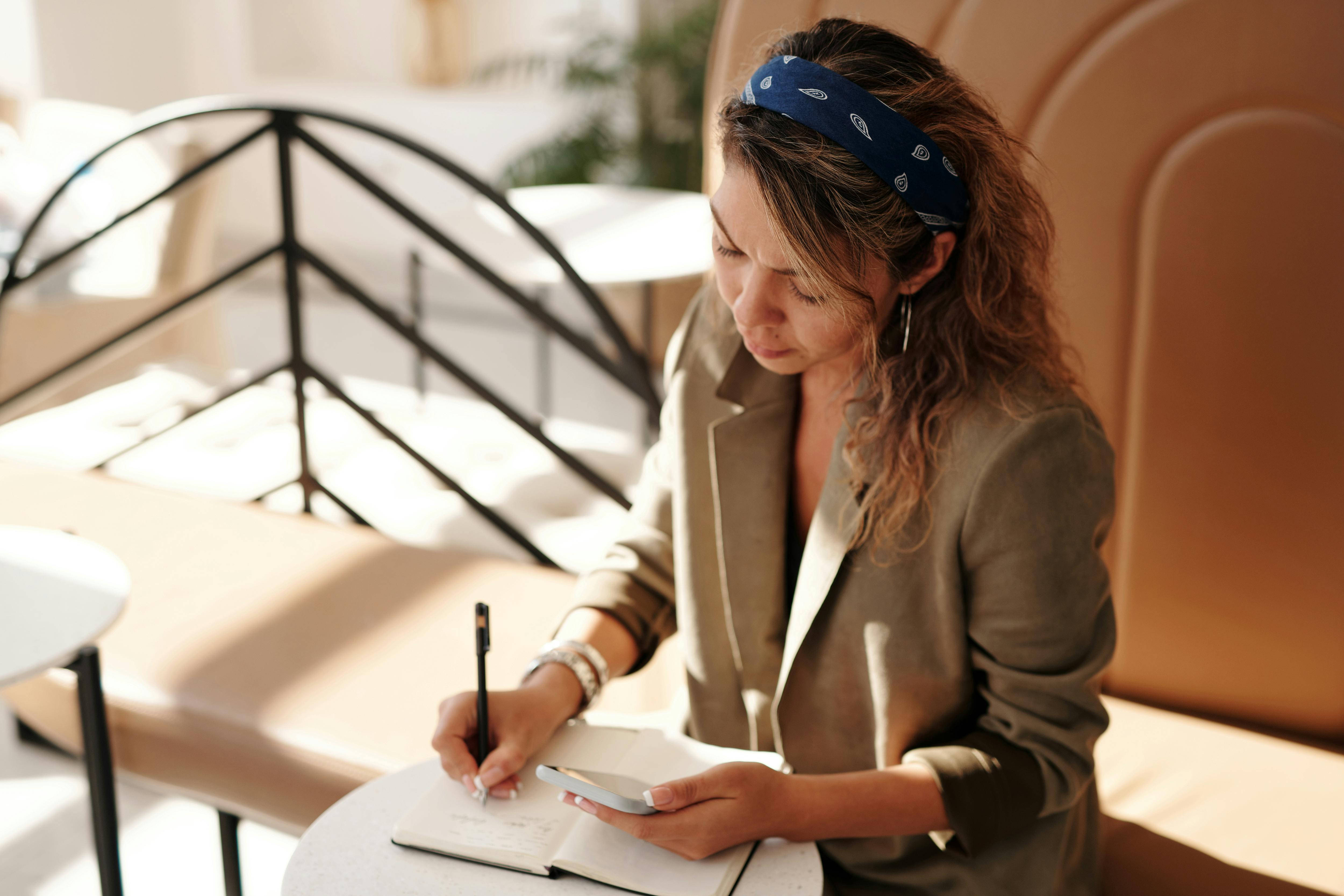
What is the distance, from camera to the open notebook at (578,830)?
0.85 metres

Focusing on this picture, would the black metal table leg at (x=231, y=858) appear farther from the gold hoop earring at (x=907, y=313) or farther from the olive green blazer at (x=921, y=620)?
the gold hoop earring at (x=907, y=313)

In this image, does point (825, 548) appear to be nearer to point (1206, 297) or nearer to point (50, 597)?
point (1206, 297)

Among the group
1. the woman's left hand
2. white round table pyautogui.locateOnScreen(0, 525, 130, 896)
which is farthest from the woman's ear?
white round table pyautogui.locateOnScreen(0, 525, 130, 896)

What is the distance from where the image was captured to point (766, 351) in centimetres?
98

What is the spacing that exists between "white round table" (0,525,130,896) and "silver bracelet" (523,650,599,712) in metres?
0.47

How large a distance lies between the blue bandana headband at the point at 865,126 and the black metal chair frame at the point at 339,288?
98 centimetres

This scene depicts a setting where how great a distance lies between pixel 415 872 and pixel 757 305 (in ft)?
1.70

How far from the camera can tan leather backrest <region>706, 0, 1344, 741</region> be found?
1.38 metres

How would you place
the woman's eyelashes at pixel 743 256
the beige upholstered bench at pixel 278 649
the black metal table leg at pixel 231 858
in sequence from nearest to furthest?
the woman's eyelashes at pixel 743 256 < the black metal table leg at pixel 231 858 < the beige upholstered bench at pixel 278 649

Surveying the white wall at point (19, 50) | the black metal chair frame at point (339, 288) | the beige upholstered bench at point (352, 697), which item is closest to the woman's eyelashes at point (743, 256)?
the beige upholstered bench at point (352, 697)

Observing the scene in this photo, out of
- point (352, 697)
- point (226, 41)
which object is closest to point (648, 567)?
point (352, 697)

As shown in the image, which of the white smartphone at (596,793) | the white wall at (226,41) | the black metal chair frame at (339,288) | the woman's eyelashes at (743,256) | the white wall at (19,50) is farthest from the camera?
the white wall at (226,41)

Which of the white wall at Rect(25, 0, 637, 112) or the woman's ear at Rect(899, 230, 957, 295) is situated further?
the white wall at Rect(25, 0, 637, 112)

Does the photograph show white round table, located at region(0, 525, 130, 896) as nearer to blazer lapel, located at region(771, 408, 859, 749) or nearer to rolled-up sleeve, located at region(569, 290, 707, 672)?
rolled-up sleeve, located at region(569, 290, 707, 672)
